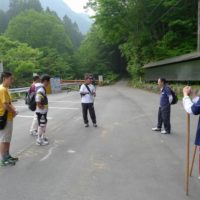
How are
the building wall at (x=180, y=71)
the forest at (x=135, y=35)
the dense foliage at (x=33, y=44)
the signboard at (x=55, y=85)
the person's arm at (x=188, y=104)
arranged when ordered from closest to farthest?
the person's arm at (x=188, y=104) < the building wall at (x=180, y=71) < the forest at (x=135, y=35) < the signboard at (x=55, y=85) < the dense foliage at (x=33, y=44)

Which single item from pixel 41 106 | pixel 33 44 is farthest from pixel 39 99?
pixel 33 44

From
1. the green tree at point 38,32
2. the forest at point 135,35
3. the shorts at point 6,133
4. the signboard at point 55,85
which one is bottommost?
the signboard at point 55,85

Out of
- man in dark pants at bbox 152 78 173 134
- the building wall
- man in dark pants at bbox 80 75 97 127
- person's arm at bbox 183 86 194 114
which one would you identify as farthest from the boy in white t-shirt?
the building wall

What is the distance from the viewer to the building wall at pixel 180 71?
71.3ft

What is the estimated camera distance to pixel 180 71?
25.1m

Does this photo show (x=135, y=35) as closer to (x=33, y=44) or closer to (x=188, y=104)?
(x=188, y=104)

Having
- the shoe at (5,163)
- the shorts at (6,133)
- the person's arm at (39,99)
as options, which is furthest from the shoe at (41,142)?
the shorts at (6,133)

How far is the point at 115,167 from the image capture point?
611cm

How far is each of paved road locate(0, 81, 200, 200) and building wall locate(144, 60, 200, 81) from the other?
12.2 meters

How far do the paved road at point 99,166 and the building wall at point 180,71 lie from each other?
40.1ft

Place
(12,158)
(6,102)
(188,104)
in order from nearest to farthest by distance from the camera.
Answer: (188,104)
(6,102)
(12,158)

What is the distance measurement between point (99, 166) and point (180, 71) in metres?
20.2

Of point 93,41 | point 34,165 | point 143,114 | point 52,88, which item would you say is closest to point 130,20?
point 52,88

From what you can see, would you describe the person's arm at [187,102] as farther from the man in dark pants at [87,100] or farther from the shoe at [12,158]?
the man in dark pants at [87,100]
